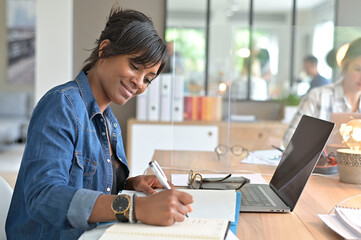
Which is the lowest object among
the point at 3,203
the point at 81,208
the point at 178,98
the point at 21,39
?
the point at 3,203

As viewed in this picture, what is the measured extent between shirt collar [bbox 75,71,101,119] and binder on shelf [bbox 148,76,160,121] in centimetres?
251

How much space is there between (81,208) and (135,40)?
51cm

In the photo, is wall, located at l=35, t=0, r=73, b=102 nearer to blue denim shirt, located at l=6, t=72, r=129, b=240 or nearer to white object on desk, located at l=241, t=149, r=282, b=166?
white object on desk, located at l=241, t=149, r=282, b=166

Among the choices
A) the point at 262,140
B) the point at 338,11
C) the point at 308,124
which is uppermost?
the point at 338,11

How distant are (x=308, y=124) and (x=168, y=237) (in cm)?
80

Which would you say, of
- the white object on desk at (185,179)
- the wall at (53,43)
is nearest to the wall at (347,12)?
the wall at (53,43)

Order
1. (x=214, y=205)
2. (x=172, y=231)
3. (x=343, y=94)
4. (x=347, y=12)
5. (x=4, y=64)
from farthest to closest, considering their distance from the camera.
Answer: (x=4, y=64) → (x=347, y=12) → (x=343, y=94) → (x=214, y=205) → (x=172, y=231)

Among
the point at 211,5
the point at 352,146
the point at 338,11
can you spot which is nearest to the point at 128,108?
the point at 211,5

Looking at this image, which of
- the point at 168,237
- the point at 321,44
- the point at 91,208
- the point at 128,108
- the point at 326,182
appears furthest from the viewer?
the point at 128,108

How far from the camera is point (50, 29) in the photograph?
13.4ft

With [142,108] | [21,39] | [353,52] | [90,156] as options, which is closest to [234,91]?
[142,108]

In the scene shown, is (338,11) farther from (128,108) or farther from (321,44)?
(128,108)

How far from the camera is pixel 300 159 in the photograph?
1.51 metres

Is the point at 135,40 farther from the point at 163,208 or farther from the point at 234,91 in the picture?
the point at 234,91
